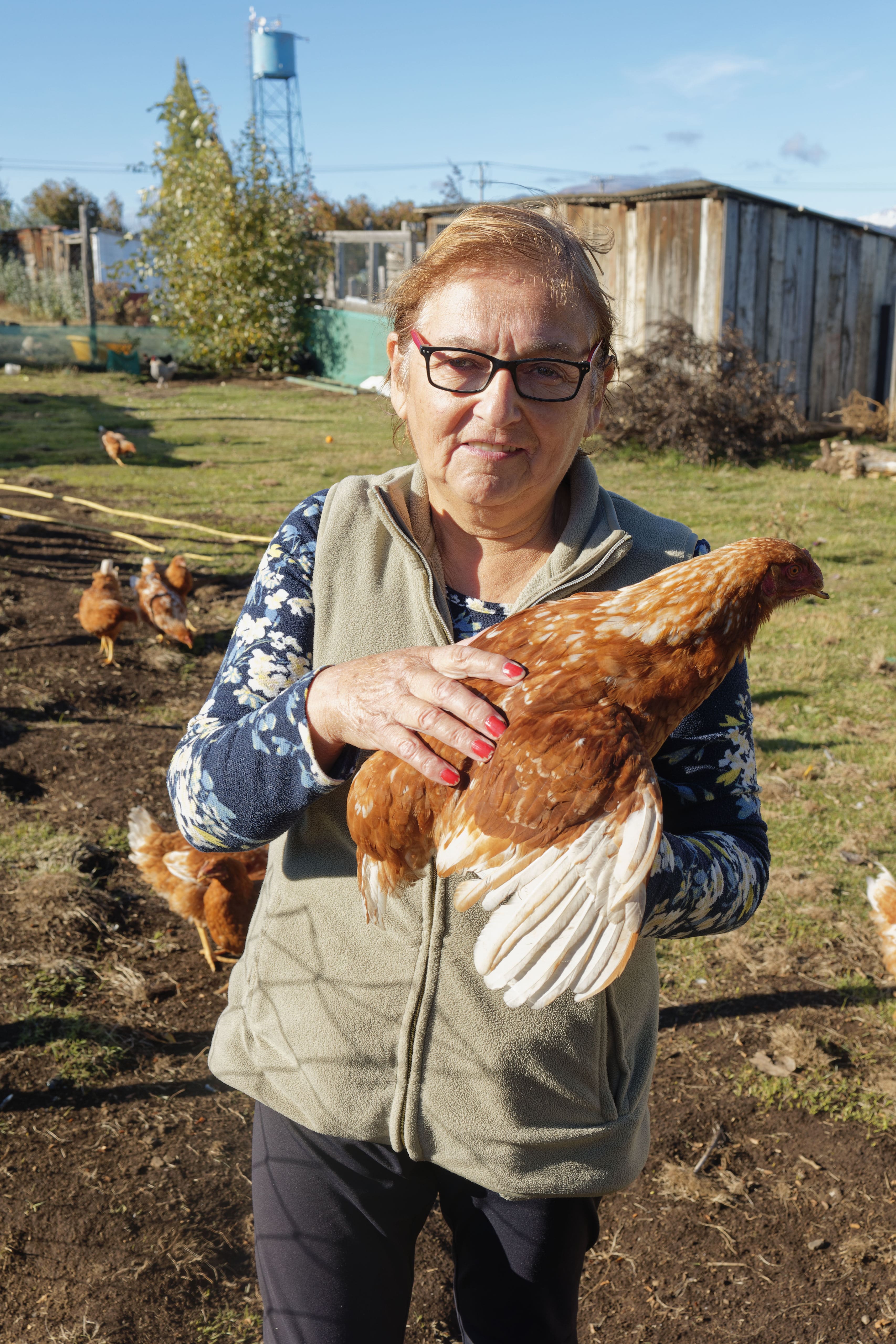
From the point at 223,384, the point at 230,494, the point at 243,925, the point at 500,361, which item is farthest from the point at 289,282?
the point at 500,361

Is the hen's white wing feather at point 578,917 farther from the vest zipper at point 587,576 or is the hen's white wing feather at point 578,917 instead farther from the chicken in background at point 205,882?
the chicken in background at point 205,882

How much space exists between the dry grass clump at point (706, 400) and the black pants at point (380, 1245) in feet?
37.4

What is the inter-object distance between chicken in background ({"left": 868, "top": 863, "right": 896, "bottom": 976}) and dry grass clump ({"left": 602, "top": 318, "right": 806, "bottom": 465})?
9.13m

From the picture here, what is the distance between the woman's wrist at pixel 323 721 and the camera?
126 centimetres

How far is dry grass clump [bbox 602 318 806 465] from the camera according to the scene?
1207cm

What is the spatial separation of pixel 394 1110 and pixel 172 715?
181 inches

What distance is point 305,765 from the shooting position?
4.21 feet

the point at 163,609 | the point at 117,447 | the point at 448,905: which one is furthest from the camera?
the point at 117,447

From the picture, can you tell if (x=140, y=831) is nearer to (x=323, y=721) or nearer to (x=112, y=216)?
(x=323, y=721)

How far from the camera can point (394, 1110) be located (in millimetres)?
1465

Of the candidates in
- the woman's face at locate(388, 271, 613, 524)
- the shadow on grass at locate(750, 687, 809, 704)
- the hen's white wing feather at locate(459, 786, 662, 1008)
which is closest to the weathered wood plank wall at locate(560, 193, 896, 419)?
the shadow on grass at locate(750, 687, 809, 704)

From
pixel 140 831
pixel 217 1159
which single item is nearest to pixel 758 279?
pixel 140 831

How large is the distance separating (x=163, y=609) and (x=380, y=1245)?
5381 millimetres

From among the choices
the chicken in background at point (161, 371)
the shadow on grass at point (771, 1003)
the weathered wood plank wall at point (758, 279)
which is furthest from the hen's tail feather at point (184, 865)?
the chicken in background at point (161, 371)
